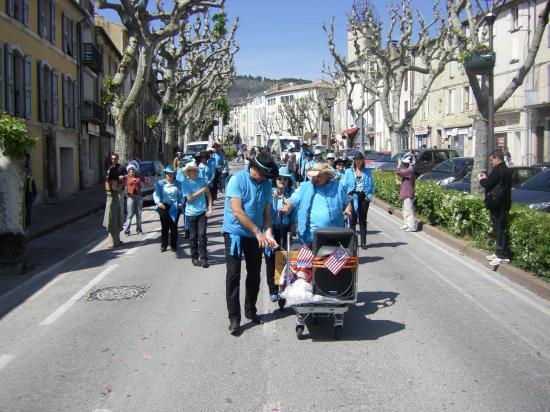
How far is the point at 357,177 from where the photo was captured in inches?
453

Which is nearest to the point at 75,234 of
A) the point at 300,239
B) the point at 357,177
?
the point at 357,177

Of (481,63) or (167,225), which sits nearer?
(167,225)

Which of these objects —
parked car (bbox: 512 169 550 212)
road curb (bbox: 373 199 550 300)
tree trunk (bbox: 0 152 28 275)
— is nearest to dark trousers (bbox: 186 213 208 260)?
tree trunk (bbox: 0 152 28 275)

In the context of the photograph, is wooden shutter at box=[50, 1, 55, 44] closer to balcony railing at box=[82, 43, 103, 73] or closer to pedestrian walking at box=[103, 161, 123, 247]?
balcony railing at box=[82, 43, 103, 73]

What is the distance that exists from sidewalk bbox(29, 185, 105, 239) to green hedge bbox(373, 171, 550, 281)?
357 inches

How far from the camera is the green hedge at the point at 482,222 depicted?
8594 mm

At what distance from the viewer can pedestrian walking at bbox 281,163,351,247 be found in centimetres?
681

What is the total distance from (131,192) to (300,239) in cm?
781

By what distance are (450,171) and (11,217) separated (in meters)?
16.3

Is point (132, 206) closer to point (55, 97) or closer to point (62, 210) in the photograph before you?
point (62, 210)

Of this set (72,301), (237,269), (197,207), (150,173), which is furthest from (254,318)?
(150,173)

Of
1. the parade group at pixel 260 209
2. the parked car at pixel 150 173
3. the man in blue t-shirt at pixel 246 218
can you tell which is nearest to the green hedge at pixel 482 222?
the parade group at pixel 260 209

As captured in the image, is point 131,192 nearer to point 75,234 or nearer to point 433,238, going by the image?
point 75,234

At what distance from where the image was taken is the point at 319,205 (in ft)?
22.5
